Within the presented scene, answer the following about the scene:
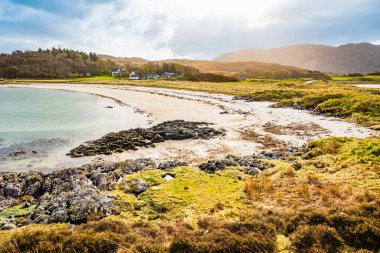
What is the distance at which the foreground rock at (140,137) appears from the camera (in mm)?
24469

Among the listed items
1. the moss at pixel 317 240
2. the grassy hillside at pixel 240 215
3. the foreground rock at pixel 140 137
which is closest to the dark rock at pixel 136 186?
the grassy hillside at pixel 240 215

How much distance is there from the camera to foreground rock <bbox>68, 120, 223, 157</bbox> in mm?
24469

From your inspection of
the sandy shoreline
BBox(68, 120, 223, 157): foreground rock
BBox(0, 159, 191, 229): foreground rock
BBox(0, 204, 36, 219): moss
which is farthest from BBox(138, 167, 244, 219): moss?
BBox(68, 120, 223, 157): foreground rock

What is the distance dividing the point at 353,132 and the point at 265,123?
9.27 metres

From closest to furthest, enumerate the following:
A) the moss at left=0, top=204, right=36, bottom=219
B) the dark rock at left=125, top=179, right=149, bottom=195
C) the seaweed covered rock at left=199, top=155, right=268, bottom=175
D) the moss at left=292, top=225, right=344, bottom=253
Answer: the moss at left=292, top=225, right=344, bottom=253
the moss at left=0, top=204, right=36, bottom=219
the dark rock at left=125, top=179, right=149, bottom=195
the seaweed covered rock at left=199, top=155, right=268, bottom=175

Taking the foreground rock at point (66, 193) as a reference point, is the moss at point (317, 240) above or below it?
above

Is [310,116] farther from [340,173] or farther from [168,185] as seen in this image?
[168,185]

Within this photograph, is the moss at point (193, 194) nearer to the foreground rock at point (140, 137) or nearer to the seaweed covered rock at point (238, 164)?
the seaweed covered rock at point (238, 164)

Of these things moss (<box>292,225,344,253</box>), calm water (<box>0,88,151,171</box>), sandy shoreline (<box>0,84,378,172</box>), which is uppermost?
moss (<box>292,225,344,253</box>)

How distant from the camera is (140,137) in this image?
90.9 ft

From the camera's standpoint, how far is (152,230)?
9.70 meters

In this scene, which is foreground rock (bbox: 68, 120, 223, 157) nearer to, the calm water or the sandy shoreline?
the sandy shoreline

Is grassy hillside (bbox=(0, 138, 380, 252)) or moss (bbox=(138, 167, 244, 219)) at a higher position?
grassy hillside (bbox=(0, 138, 380, 252))

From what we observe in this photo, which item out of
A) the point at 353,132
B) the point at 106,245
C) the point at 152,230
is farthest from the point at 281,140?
the point at 106,245
